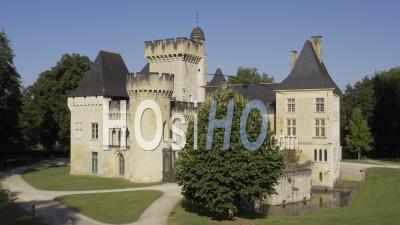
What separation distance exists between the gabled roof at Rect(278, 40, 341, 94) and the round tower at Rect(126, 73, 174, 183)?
1249 centimetres

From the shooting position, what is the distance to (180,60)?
1565 inches

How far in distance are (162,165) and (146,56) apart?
10551mm

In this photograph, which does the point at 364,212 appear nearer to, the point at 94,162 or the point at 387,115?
the point at 94,162

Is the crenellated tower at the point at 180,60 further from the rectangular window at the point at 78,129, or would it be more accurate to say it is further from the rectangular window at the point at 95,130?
the rectangular window at the point at 78,129

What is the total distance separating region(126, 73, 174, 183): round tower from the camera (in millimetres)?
35125

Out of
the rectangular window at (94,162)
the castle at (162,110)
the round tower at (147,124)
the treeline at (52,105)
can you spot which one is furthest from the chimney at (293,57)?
the treeline at (52,105)

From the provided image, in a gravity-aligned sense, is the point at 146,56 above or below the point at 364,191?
above

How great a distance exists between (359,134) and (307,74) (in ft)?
50.0

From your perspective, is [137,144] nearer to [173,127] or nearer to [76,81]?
[173,127]

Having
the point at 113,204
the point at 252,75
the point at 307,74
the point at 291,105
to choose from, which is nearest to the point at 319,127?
the point at 291,105

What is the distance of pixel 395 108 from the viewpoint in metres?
56.3

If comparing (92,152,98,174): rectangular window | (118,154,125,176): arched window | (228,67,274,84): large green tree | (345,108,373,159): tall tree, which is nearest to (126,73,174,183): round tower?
(118,154,125,176): arched window

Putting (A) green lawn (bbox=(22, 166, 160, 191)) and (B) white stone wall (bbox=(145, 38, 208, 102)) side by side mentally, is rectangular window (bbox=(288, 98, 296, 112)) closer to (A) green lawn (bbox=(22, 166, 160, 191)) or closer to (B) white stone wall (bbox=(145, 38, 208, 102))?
(B) white stone wall (bbox=(145, 38, 208, 102))

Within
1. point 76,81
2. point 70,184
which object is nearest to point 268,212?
point 70,184
